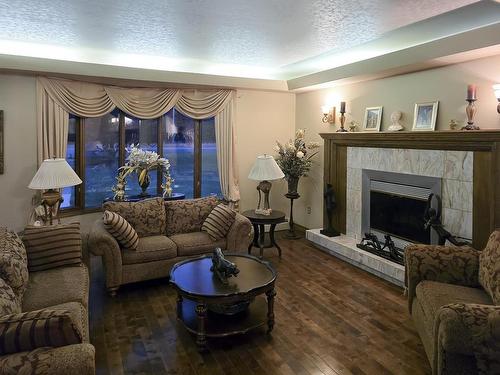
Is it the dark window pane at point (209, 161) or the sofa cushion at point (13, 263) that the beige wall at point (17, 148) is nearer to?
the sofa cushion at point (13, 263)

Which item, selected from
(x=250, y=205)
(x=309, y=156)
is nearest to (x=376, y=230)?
(x=309, y=156)

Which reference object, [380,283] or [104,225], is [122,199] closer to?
[104,225]

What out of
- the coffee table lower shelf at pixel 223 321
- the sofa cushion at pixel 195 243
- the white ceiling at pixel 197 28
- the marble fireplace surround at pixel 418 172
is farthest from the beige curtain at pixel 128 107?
the coffee table lower shelf at pixel 223 321

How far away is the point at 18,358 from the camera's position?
1.60 m

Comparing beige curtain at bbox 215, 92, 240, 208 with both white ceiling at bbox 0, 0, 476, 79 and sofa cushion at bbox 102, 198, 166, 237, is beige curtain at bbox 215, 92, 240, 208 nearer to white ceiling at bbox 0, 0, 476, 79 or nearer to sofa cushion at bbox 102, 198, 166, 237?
white ceiling at bbox 0, 0, 476, 79

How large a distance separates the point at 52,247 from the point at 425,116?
4.05 meters

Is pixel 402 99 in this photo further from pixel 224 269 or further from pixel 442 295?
pixel 224 269

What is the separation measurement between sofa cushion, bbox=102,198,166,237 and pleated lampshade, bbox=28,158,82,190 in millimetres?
634

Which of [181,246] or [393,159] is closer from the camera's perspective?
[181,246]

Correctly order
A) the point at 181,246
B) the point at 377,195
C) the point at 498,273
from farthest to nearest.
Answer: the point at 377,195, the point at 181,246, the point at 498,273

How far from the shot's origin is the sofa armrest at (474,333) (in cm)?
190

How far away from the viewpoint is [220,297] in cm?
285

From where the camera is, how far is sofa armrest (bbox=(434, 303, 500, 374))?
1.90 metres

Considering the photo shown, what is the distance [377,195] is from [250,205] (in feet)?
7.44
